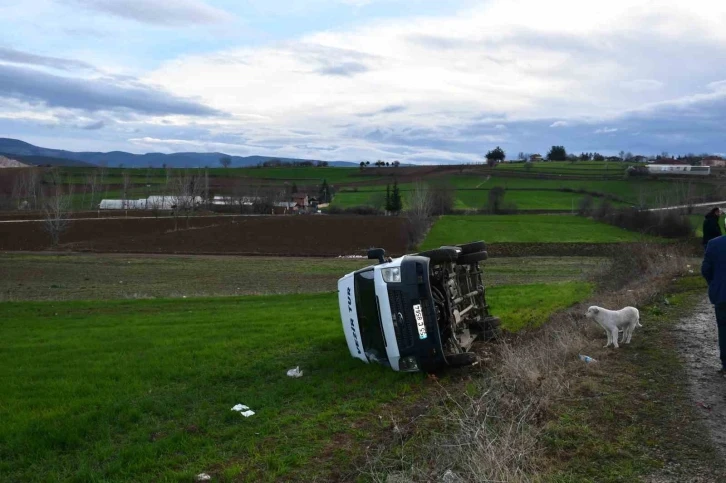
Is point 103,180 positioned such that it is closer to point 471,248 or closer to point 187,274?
point 187,274

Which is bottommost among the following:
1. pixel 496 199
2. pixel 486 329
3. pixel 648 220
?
pixel 486 329

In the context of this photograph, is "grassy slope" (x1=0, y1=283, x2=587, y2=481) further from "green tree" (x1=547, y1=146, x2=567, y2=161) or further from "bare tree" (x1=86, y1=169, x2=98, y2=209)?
"green tree" (x1=547, y1=146, x2=567, y2=161)

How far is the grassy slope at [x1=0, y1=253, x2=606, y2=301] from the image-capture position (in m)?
31.4

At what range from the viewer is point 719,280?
7848 mm

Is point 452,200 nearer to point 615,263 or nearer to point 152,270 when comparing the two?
point 152,270

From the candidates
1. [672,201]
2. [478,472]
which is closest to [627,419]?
[478,472]

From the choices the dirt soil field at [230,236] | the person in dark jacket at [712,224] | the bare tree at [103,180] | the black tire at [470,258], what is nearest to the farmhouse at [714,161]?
the dirt soil field at [230,236]

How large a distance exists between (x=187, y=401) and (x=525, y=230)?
6206 cm

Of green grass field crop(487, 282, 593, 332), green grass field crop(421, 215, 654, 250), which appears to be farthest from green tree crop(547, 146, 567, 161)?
green grass field crop(487, 282, 593, 332)

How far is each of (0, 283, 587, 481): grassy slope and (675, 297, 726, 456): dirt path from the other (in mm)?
3379

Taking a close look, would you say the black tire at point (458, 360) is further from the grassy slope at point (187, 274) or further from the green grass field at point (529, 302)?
the grassy slope at point (187, 274)

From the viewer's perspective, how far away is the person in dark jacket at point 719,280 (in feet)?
25.6

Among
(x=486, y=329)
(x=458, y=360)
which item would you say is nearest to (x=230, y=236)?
(x=486, y=329)

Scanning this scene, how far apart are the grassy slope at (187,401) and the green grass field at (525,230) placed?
44780 millimetres
